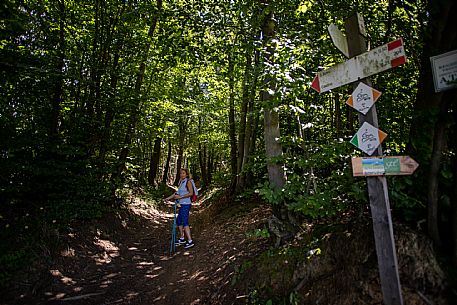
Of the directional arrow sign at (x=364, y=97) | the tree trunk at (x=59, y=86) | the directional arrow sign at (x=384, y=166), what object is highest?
the tree trunk at (x=59, y=86)

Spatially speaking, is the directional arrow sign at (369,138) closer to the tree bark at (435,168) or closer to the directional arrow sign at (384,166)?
the directional arrow sign at (384,166)

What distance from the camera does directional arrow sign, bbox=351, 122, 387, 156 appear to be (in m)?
2.61

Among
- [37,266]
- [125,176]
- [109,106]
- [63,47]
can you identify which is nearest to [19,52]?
[63,47]

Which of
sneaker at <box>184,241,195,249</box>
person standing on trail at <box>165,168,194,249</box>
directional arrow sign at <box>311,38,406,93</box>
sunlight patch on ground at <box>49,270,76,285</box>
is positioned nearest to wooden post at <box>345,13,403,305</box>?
directional arrow sign at <box>311,38,406,93</box>

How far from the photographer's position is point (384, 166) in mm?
2537

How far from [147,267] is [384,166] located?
5700 mm

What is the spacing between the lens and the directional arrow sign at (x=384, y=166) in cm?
243

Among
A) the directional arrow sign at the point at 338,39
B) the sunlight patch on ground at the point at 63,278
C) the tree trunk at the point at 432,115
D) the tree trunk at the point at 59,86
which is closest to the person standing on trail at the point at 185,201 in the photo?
the sunlight patch on ground at the point at 63,278

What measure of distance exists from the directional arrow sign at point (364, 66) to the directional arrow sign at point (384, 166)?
2.98ft

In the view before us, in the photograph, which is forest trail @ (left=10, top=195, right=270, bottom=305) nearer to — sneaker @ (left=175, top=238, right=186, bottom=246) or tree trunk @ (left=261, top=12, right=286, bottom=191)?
sneaker @ (left=175, top=238, right=186, bottom=246)

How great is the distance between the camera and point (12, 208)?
6.66 meters

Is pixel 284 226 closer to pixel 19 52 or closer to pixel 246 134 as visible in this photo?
pixel 246 134

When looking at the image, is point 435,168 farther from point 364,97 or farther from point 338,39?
point 338,39

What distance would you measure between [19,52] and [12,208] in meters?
3.89
